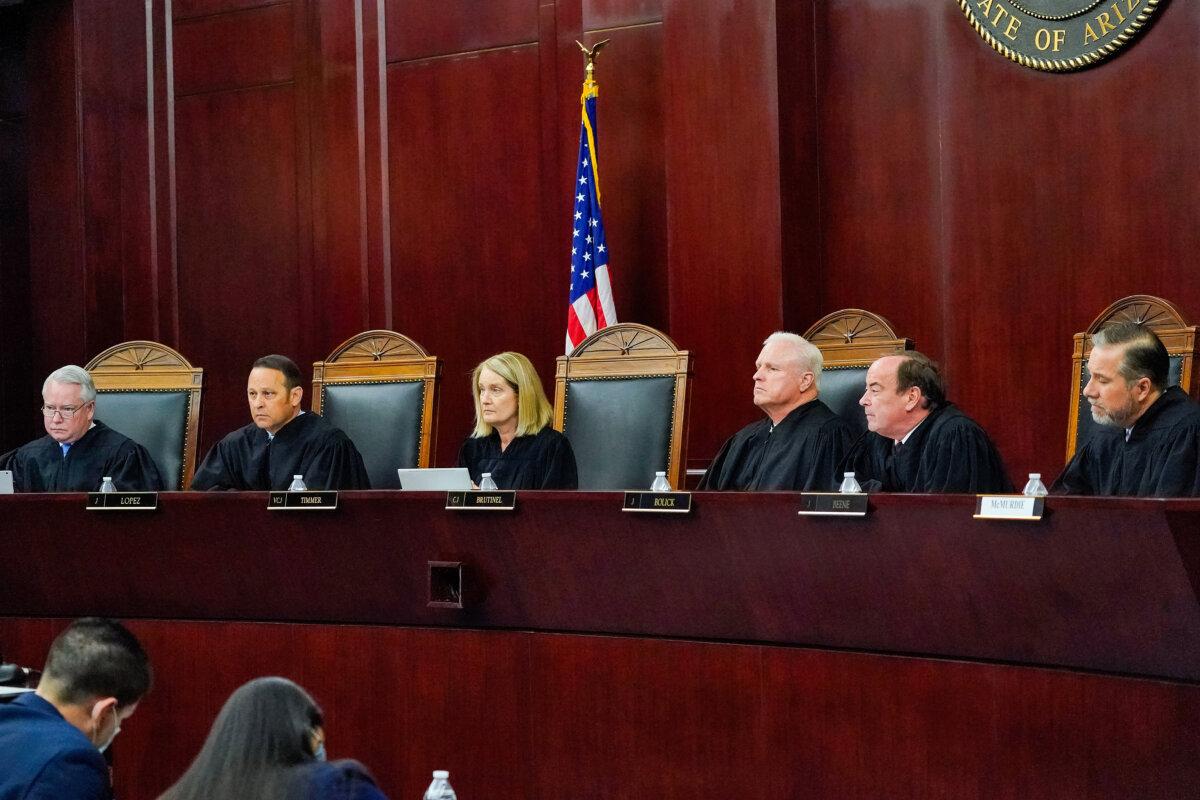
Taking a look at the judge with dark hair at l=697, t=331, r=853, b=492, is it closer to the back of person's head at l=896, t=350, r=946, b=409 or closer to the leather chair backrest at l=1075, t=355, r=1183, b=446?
the back of person's head at l=896, t=350, r=946, b=409

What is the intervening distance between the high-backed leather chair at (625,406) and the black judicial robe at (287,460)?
0.79 metres

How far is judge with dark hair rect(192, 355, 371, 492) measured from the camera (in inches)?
203

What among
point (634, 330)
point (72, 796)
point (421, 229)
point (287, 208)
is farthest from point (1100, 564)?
point (287, 208)

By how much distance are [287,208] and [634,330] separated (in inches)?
108

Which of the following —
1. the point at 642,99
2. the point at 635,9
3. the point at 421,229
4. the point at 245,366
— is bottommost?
the point at 245,366

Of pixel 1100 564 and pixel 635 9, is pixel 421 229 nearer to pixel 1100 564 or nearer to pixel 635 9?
pixel 635 9

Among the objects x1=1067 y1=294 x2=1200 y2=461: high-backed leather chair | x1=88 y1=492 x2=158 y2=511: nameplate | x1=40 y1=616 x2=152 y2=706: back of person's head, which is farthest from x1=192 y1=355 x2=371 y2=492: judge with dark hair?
x1=40 y1=616 x2=152 y2=706: back of person's head

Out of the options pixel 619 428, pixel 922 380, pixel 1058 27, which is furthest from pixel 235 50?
pixel 922 380

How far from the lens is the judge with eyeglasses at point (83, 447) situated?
5.37 metres

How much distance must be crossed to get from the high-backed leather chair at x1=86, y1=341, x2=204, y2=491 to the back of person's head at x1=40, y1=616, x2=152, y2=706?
3364 mm

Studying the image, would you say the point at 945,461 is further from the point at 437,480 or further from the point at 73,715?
the point at 73,715

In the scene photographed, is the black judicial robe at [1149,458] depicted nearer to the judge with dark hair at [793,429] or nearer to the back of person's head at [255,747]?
the judge with dark hair at [793,429]

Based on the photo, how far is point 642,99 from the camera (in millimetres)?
6172

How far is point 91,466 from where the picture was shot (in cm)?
541
